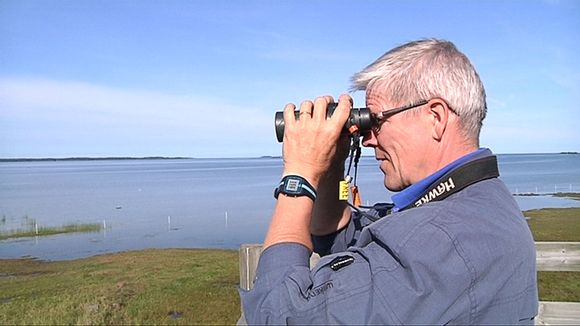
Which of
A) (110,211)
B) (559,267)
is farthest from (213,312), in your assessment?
(110,211)

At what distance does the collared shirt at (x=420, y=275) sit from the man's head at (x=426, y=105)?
215mm

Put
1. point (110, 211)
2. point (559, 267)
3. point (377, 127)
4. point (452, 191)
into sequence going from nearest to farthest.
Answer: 1. point (452, 191)
2. point (377, 127)
3. point (559, 267)
4. point (110, 211)

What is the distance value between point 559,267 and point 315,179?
244 centimetres

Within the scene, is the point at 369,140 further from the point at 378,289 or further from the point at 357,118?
the point at 378,289

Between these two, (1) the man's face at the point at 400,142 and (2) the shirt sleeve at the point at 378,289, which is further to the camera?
(1) the man's face at the point at 400,142

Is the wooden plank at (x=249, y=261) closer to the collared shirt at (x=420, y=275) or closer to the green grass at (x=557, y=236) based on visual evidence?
the collared shirt at (x=420, y=275)

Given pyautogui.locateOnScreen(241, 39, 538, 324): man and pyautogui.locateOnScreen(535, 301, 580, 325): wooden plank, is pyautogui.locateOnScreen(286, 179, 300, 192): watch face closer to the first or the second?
pyautogui.locateOnScreen(241, 39, 538, 324): man

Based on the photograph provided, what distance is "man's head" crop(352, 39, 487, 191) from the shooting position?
1.49 metres

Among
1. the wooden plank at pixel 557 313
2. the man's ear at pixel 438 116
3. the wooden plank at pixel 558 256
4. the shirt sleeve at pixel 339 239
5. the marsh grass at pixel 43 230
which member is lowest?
the marsh grass at pixel 43 230

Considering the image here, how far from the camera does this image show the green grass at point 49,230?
3056 cm

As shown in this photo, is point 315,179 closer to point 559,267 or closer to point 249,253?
point 249,253

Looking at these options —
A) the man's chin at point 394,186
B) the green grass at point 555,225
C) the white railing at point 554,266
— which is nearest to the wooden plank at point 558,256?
the white railing at point 554,266

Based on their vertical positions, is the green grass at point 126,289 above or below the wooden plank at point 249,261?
below

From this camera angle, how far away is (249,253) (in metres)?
2.40
